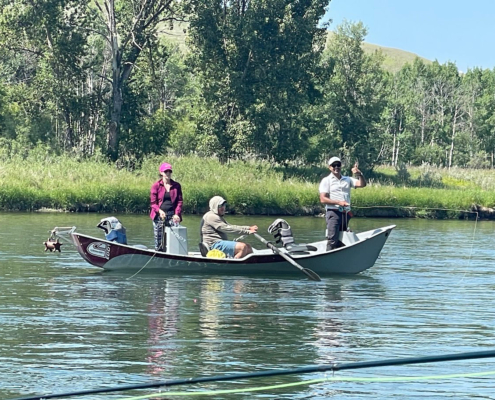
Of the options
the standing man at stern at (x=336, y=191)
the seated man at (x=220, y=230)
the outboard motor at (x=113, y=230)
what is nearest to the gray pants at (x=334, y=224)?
the standing man at stern at (x=336, y=191)

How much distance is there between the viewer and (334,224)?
1617cm

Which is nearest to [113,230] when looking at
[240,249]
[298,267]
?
[240,249]

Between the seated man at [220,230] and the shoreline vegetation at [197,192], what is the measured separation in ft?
47.9

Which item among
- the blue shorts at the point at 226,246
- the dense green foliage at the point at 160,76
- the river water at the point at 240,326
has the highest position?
the dense green foliage at the point at 160,76

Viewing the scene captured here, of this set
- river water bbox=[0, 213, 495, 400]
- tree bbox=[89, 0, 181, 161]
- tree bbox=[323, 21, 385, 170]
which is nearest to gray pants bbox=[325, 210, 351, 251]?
river water bbox=[0, 213, 495, 400]

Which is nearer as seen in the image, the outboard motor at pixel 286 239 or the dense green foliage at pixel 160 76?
the outboard motor at pixel 286 239

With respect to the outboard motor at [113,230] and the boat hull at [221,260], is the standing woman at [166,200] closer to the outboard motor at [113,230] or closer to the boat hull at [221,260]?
the boat hull at [221,260]

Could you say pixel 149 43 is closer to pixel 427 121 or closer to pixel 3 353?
pixel 3 353

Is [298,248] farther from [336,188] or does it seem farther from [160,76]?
[160,76]

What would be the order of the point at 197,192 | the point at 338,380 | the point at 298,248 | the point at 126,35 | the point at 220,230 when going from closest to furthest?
the point at 338,380, the point at 220,230, the point at 298,248, the point at 197,192, the point at 126,35

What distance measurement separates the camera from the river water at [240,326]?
877 centimetres

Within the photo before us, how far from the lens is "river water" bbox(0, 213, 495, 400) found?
28.8 feet

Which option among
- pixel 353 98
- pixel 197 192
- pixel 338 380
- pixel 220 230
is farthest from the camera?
pixel 353 98

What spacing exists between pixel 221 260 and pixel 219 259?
0.13 feet
